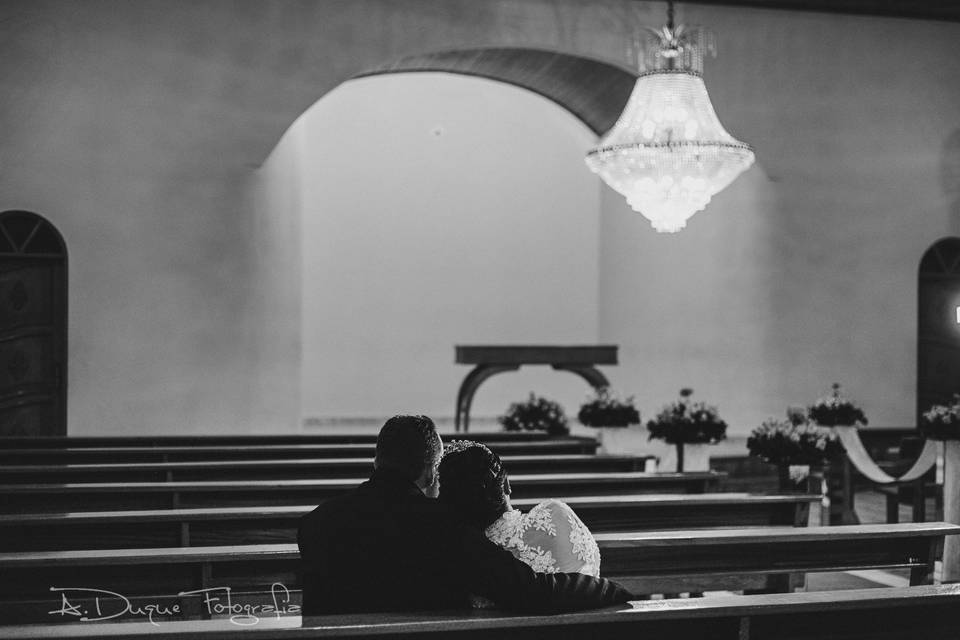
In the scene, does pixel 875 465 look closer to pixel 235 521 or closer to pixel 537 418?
pixel 537 418

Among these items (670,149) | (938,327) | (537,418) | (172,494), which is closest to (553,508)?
(172,494)

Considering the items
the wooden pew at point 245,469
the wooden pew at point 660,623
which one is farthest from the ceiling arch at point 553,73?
the wooden pew at point 660,623

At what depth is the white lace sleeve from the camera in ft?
8.57

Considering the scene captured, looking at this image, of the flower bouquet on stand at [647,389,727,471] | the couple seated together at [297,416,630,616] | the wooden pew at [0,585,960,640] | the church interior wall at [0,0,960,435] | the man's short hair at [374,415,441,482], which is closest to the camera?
the wooden pew at [0,585,960,640]

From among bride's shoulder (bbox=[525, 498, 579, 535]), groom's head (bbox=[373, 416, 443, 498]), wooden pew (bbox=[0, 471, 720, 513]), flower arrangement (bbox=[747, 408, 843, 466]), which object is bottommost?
wooden pew (bbox=[0, 471, 720, 513])

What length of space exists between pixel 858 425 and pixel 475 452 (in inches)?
371

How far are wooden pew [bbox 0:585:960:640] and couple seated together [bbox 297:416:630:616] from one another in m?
0.07

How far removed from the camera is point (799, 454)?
6.38m

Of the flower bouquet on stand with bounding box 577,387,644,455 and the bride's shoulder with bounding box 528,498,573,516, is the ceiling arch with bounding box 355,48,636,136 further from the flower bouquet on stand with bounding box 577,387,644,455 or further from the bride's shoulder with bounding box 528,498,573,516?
the bride's shoulder with bounding box 528,498,573,516

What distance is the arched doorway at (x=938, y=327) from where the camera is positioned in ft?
39.0

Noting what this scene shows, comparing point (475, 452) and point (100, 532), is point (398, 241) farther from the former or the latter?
point (475, 452)

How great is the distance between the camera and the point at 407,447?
254cm

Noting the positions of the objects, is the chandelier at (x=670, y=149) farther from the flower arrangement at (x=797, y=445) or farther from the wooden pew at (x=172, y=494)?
the wooden pew at (x=172, y=494)

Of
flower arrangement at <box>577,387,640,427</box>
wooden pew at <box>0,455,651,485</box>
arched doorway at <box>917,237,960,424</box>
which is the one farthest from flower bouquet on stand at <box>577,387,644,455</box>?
arched doorway at <box>917,237,960,424</box>
